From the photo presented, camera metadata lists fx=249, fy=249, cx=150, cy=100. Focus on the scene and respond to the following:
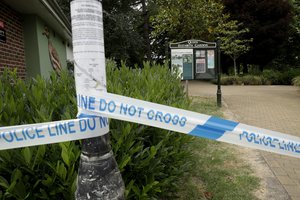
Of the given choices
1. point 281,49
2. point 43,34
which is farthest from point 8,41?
point 281,49

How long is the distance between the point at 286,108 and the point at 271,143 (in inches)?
324

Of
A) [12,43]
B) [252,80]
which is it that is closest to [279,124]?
[12,43]

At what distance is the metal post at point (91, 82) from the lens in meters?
1.19

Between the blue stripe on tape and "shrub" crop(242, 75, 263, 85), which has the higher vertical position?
the blue stripe on tape

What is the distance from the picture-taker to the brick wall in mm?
5641

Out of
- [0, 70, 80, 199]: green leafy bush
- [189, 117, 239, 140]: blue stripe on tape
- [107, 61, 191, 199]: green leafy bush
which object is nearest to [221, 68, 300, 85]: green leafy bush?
[107, 61, 191, 199]: green leafy bush

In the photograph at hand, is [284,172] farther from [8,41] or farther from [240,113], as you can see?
[8,41]

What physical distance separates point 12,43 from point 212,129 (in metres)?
6.23

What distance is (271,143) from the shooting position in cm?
178

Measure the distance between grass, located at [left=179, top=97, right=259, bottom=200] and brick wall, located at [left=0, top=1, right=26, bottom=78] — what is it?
185 inches

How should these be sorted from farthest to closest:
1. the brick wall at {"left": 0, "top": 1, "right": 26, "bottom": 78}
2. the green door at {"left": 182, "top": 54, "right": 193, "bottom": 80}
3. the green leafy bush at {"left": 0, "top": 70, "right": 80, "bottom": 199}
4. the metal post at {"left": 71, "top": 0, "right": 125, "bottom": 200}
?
1. the green door at {"left": 182, "top": 54, "right": 193, "bottom": 80}
2. the brick wall at {"left": 0, "top": 1, "right": 26, "bottom": 78}
3. the green leafy bush at {"left": 0, "top": 70, "right": 80, "bottom": 199}
4. the metal post at {"left": 71, "top": 0, "right": 125, "bottom": 200}

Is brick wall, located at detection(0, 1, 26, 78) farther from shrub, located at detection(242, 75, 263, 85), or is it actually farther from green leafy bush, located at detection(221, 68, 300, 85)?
shrub, located at detection(242, 75, 263, 85)

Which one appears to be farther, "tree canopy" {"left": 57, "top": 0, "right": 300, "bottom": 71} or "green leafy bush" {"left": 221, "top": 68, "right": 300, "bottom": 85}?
"tree canopy" {"left": 57, "top": 0, "right": 300, "bottom": 71}

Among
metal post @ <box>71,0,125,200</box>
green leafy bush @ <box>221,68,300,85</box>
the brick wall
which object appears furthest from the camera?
green leafy bush @ <box>221,68,300,85</box>
